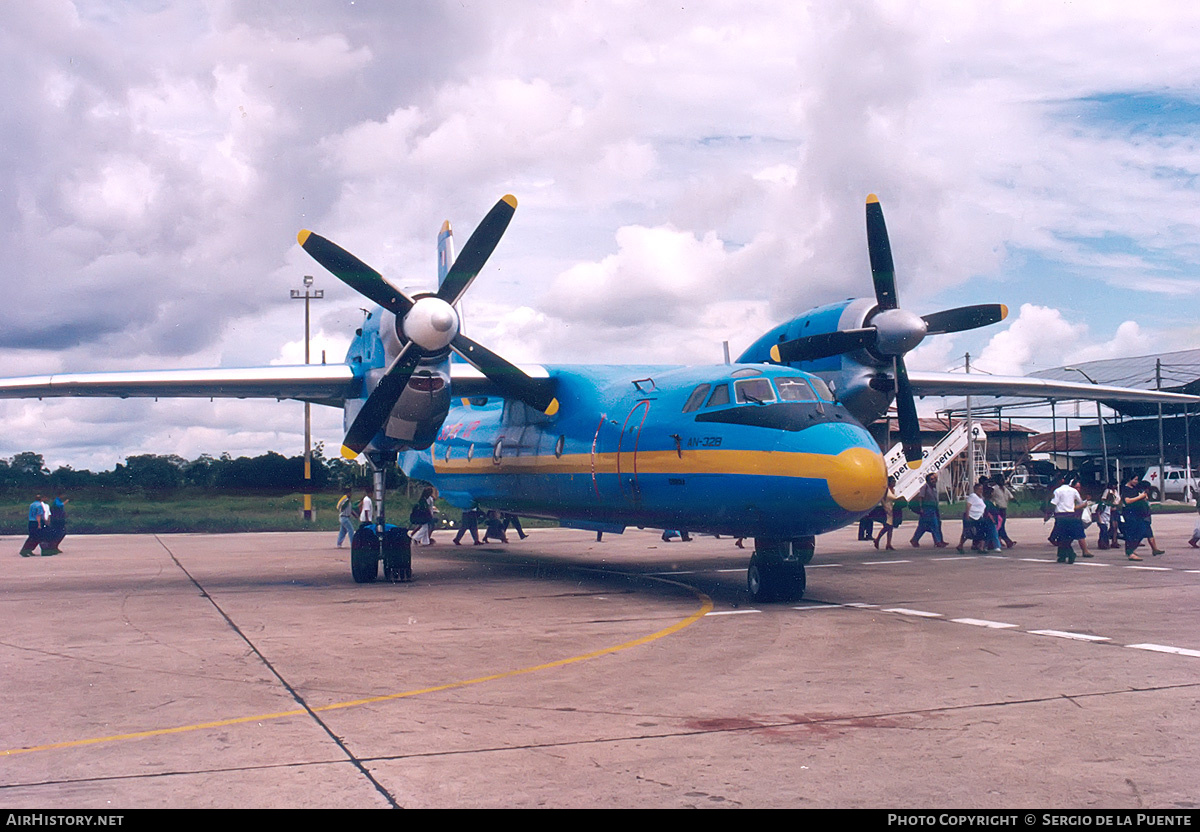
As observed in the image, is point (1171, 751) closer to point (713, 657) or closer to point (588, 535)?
point (713, 657)

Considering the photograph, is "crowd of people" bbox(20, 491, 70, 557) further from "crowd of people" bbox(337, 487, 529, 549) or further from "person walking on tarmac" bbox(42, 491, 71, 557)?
"crowd of people" bbox(337, 487, 529, 549)

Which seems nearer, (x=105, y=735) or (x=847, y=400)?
(x=105, y=735)

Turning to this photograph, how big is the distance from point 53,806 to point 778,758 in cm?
368

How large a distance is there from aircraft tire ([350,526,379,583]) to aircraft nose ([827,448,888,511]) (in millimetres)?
7827

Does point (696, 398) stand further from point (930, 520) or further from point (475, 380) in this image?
point (930, 520)

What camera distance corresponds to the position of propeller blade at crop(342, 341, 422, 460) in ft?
47.7

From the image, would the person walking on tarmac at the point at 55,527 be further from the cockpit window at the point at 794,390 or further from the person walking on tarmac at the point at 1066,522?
the person walking on tarmac at the point at 1066,522

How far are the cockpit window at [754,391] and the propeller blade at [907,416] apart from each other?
16.4ft

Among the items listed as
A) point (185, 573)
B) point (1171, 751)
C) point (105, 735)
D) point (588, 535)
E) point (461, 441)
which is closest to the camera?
point (1171, 751)

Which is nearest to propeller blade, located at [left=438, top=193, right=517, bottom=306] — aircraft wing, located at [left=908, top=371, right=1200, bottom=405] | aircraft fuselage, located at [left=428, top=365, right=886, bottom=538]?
aircraft fuselage, located at [left=428, top=365, right=886, bottom=538]

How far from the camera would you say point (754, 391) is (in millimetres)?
12508

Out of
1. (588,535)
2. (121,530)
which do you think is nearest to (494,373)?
(588,535)

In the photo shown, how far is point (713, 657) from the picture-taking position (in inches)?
346

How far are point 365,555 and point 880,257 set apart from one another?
9875 millimetres
